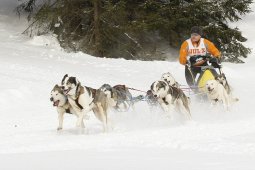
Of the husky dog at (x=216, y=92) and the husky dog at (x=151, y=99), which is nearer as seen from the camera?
the husky dog at (x=151, y=99)

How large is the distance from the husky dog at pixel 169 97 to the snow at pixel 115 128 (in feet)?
0.66

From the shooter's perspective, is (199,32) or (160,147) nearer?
(160,147)

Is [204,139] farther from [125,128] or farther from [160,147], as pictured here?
[125,128]

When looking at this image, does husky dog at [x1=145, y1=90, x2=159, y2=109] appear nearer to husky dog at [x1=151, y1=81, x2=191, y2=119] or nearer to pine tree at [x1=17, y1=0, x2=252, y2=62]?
husky dog at [x1=151, y1=81, x2=191, y2=119]

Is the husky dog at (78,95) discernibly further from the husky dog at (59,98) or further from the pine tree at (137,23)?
the pine tree at (137,23)

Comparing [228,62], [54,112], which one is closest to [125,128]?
[54,112]

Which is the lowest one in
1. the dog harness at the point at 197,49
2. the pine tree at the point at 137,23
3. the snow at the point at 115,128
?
the snow at the point at 115,128

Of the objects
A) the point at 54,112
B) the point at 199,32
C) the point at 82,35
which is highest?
the point at 82,35

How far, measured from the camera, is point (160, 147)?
6.18 meters

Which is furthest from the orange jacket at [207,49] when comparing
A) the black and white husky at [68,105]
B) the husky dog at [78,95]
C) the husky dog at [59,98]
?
the husky dog at [59,98]

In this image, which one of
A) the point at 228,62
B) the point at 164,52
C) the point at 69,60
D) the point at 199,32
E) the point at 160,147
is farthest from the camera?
the point at 164,52

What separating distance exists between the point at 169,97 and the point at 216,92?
101cm

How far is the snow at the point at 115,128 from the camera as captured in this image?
210 inches

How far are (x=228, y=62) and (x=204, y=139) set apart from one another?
37.3ft
